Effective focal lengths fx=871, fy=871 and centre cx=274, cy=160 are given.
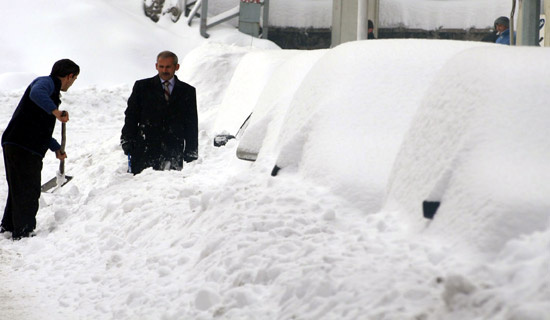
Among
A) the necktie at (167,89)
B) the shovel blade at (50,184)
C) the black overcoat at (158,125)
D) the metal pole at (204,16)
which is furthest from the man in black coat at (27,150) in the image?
the metal pole at (204,16)

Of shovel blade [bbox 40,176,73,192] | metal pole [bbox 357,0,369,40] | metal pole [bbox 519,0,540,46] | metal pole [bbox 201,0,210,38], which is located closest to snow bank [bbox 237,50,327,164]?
metal pole [bbox 519,0,540,46]

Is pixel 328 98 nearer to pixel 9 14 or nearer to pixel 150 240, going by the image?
pixel 150 240

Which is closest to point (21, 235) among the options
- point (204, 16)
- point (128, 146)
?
Result: point (128, 146)

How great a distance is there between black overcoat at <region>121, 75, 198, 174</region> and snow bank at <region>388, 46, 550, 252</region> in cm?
404

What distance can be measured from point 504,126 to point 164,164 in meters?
4.95

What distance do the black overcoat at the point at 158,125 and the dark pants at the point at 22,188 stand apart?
103 centimetres

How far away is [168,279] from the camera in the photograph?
4551 millimetres

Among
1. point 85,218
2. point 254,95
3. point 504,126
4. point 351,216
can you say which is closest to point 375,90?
point 351,216

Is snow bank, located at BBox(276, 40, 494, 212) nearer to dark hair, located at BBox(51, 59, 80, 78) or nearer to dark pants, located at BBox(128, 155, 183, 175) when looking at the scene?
dark hair, located at BBox(51, 59, 80, 78)

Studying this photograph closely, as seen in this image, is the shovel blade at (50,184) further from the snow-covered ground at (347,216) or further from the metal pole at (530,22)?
the metal pole at (530,22)

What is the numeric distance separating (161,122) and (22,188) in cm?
145

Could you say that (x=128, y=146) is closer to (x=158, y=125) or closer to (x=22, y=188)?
(x=158, y=125)

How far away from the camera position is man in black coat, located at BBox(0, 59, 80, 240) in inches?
271

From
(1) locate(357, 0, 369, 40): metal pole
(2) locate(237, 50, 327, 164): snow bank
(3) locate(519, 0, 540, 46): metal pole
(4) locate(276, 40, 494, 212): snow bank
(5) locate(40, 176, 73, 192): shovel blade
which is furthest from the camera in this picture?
(1) locate(357, 0, 369, 40): metal pole
